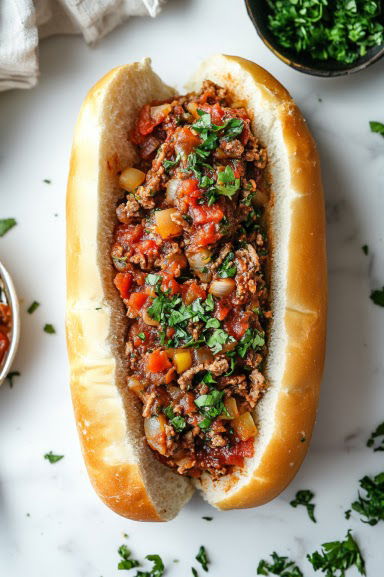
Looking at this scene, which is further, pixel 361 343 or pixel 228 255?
pixel 361 343

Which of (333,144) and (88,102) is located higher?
(88,102)

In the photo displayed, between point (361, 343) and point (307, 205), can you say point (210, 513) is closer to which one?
point (361, 343)

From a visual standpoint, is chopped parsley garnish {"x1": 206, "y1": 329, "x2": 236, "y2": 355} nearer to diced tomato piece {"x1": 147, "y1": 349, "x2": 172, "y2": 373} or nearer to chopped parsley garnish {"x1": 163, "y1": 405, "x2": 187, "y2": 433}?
diced tomato piece {"x1": 147, "y1": 349, "x2": 172, "y2": 373}

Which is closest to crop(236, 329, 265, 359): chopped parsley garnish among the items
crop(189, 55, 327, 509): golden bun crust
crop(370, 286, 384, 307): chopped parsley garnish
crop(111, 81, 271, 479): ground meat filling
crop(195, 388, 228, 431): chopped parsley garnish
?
crop(111, 81, 271, 479): ground meat filling

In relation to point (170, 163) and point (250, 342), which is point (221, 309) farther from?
point (170, 163)

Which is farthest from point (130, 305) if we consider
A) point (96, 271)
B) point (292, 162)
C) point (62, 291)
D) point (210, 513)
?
point (210, 513)

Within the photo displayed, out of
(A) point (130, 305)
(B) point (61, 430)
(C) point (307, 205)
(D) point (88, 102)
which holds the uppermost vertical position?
(D) point (88, 102)
